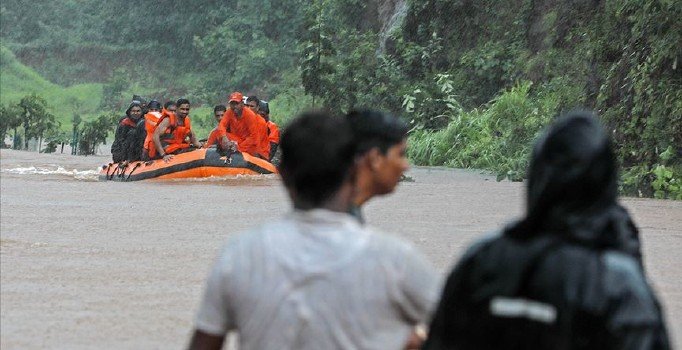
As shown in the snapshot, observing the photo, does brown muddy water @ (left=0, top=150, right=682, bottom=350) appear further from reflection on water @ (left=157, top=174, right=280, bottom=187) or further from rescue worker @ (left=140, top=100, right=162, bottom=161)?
rescue worker @ (left=140, top=100, right=162, bottom=161)

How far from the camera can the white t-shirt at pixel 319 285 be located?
3.47m

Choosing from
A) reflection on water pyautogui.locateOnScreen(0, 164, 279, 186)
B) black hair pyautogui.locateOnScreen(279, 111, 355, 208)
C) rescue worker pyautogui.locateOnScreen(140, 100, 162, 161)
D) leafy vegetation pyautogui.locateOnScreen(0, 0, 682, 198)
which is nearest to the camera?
black hair pyautogui.locateOnScreen(279, 111, 355, 208)

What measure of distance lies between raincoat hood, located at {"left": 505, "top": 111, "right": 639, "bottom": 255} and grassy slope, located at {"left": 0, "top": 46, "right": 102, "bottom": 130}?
5332cm

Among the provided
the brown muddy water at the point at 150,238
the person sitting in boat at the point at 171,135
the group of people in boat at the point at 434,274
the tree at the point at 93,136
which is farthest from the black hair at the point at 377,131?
the tree at the point at 93,136

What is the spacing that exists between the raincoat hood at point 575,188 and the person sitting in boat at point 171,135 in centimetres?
2113

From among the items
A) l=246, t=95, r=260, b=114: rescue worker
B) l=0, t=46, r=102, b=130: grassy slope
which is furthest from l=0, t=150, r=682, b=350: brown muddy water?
l=0, t=46, r=102, b=130: grassy slope

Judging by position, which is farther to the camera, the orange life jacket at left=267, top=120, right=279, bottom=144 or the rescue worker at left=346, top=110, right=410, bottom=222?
the orange life jacket at left=267, top=120, right=279, bottom=144

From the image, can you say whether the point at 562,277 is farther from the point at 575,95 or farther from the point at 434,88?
the point at 434,88

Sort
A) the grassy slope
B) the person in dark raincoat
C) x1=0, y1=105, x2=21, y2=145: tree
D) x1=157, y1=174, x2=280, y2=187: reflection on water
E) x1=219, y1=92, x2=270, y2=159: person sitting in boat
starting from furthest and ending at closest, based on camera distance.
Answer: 1. the grassy slope
2. x1=0, y1=105, x2=21, y2=145: tree
3. x1=219, y1=92, x2=270, y2=159: person sitting in boat
4. x1=157, y1=174, x2=280, y2=187: reflection on water
5. the person in dark raincoat

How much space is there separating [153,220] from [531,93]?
53.9 feet

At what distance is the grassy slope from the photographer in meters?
57.5

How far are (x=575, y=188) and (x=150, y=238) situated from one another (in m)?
12.1

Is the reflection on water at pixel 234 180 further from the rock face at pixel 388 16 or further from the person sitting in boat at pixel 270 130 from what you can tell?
the rock face at pixel 388 16

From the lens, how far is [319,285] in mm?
3463
